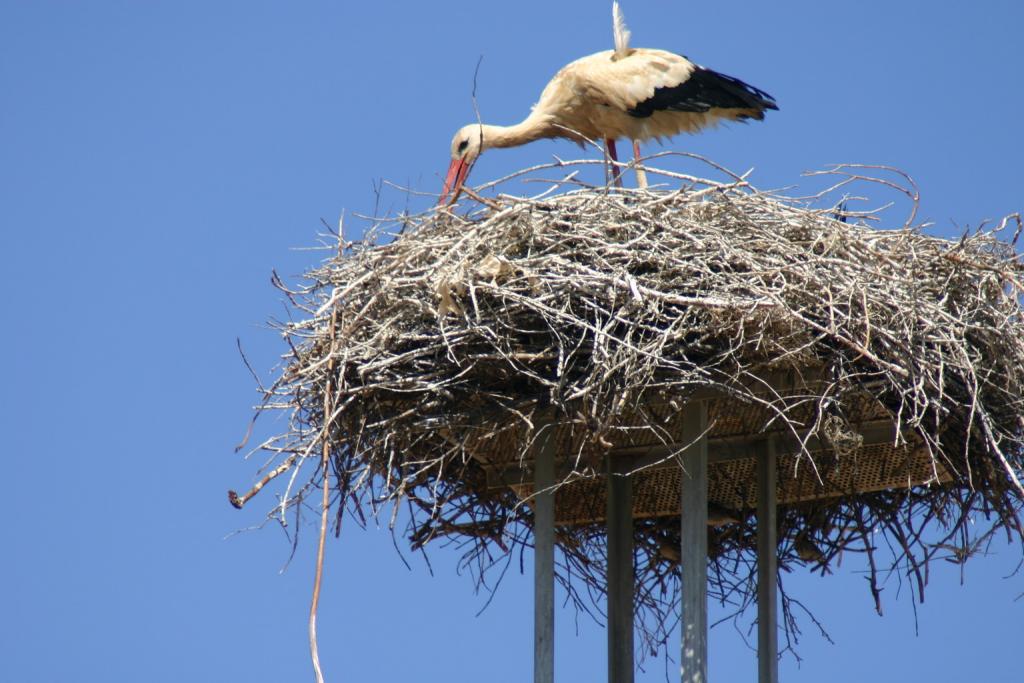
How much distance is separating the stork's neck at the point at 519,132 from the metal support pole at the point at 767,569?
136 inches

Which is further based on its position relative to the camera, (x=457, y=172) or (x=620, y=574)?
(x=457, y=172)

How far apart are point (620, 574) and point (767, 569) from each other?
2.14 ft

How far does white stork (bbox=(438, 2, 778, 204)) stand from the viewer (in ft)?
35.4

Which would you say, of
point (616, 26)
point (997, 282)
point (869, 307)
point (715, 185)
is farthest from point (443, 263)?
point (616, 26)

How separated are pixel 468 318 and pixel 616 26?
463 centimetres

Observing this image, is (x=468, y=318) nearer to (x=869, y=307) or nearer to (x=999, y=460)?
(x=869, y=307)

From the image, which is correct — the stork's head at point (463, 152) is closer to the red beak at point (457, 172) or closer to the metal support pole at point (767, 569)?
the red beak at point (457, 172)

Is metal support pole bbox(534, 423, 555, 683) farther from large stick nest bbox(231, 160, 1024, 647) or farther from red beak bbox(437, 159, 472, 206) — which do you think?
red beak bbox(437, 159, 472, 206)

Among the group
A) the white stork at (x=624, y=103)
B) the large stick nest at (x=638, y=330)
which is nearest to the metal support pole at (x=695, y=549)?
the large stick nest at (x=638, y=330)

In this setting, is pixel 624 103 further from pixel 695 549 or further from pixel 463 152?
pixel 695 549

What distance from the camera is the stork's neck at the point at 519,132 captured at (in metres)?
11.0

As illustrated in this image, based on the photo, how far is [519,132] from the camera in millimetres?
11023

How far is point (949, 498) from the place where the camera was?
Result: 8.26 metres

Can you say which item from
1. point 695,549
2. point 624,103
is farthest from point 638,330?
point 624,103
